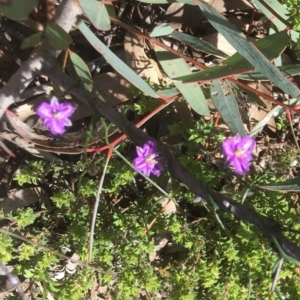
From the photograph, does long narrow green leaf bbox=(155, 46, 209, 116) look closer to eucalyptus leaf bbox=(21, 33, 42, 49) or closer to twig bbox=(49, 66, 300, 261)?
twig bbox=(49, 66, 300, 261)

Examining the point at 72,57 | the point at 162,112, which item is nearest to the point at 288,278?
the point at 162,112

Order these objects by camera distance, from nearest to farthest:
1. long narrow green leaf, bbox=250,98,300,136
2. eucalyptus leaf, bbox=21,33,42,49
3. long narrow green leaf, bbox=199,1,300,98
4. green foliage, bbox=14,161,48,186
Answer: long narrow green leaf, bbox=199,1,300,98, eucalyptus leaf, bbox=21,33,42,49, green foliage, bbox=14,161,48,186, long narrow green leaf, bbox=250,98,300,136

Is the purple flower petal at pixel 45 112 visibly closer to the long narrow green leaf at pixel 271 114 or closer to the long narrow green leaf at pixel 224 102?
the long narrow green leaf at pixel 224 102

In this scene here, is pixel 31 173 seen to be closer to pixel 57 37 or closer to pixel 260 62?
pixel 57 37

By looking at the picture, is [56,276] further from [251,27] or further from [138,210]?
[251,27]

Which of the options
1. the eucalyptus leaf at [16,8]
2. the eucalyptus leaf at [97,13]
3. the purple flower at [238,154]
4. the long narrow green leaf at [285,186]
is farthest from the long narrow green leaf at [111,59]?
the long narrow green leaf at [285,186]

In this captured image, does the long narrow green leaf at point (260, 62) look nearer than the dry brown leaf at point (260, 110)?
Yes

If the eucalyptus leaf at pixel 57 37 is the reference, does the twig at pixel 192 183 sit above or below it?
below

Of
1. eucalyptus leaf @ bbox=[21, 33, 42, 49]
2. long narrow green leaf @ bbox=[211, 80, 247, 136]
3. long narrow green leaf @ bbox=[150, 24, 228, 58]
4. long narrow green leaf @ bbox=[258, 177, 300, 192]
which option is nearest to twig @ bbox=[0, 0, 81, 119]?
eucalyptus leaf @ bbox=[21, 33, 42, 49]
